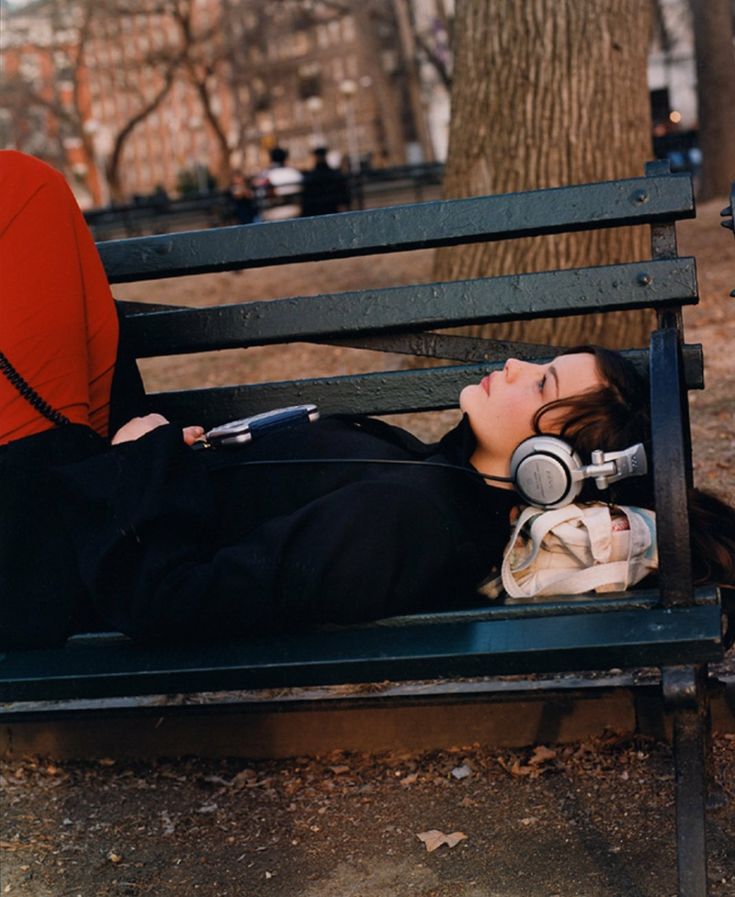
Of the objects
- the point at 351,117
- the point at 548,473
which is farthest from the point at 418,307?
the point at 351,117

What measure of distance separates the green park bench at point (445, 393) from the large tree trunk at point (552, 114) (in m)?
3.38

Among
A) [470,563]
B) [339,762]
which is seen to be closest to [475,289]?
[470,563]

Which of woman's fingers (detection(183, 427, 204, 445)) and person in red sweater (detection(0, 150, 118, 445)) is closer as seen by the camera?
person in red sweater (detection(0, 150, 118, 445))

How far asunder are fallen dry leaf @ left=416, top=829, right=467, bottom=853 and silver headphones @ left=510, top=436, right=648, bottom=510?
86 centimetres

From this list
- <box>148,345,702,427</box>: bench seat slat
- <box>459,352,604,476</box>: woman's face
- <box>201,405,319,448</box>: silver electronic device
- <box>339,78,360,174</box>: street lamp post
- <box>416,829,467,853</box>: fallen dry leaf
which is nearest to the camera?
<box>459,352,604,476</box>: woman's face

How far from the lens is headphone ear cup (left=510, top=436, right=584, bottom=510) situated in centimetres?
255

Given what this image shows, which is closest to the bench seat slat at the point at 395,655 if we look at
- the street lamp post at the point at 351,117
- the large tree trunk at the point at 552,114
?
the large tree trunk at the point at 552,114

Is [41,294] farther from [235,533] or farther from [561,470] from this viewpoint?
[561,470]

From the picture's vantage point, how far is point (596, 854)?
2.85 metres

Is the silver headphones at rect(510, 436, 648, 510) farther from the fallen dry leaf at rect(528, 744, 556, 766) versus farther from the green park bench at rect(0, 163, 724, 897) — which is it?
the fallen dry leaf at rect(528, 744, 556, 766)

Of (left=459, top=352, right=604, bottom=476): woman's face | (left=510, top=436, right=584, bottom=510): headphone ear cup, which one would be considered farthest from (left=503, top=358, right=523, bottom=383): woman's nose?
(left=510, top=436, right=584, bottom=510): headphone ear cup

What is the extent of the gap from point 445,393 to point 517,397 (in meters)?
0.64

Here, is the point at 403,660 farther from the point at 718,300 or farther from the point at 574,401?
the point at 718,300

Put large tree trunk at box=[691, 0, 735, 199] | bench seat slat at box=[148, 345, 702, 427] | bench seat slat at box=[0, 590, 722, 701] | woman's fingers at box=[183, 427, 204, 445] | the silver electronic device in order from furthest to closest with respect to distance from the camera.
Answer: large tree trunk at box=[691, 0, 735, 199] → bench seat slat at box=[148, 345, 702, 427] → woman's fingers at box=[183, 427, 204, 445] → the silver electronic device → bench seat slat at box=[0, 590, 722, 701]
